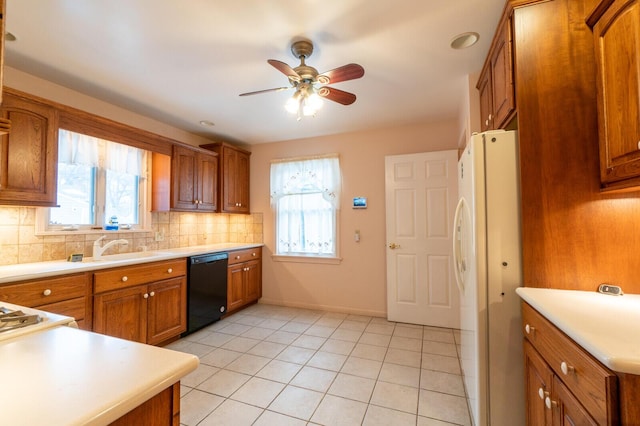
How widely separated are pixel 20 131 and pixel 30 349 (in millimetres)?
2012

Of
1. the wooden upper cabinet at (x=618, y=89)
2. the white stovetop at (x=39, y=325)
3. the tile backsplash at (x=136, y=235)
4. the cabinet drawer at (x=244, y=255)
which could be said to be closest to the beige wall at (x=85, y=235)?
the tile backsplash at (x=136, y=235)

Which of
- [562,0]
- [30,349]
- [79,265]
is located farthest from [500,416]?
[79,265]

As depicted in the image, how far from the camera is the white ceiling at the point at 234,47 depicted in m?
1.63

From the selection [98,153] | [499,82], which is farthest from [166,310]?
[499,82]

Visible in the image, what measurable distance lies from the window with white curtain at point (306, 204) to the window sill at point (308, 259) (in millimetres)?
41

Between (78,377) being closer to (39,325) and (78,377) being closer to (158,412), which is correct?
(158,412)

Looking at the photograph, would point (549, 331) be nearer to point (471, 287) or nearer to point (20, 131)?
point (471, 287)

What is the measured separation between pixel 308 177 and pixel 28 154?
2.79m

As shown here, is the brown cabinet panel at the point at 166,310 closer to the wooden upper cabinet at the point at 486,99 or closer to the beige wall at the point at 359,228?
the beige wall at the point at 359,228

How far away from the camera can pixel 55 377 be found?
0.66 meters

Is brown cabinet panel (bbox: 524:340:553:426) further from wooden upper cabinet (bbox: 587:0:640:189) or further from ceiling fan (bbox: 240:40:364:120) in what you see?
ceiling fan (bbox: 240:40:364:120)

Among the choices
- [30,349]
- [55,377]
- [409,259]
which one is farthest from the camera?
[409,259]

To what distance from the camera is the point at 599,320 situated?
101 cm

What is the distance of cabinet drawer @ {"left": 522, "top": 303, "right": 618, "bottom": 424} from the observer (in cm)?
78
